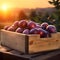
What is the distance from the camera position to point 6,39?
53.1 inches

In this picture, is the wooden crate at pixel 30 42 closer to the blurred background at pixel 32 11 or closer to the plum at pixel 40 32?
the plum at pixel 40 32

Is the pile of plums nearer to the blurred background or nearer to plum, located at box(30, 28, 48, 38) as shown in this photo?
plum, located at box(30, 28, 48, 38)

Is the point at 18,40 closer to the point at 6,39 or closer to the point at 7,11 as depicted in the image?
the point at 6,39

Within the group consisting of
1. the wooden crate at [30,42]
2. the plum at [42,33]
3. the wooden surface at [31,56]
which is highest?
the plum at [42,33]

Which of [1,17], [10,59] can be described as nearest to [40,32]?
[10,59]

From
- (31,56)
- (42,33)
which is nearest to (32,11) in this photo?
(42,33)

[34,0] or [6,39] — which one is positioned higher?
[34,0]

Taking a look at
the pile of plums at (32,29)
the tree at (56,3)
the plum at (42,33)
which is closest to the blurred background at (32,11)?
the tree at (56,3)

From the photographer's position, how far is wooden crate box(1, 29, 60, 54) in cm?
113

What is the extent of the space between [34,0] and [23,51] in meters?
2.24

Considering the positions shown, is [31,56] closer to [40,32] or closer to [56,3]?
[40,32]

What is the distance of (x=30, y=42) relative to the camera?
1.13 metres

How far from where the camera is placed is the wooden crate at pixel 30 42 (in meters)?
1.13

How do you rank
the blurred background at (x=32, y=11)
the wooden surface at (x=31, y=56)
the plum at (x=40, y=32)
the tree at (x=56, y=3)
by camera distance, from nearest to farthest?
the wooden surface at (x=31, y=56) < the plum at (x=40, y=32) < the blurred background at (x=32, y=11) < the tree at (x=56, y=3)
